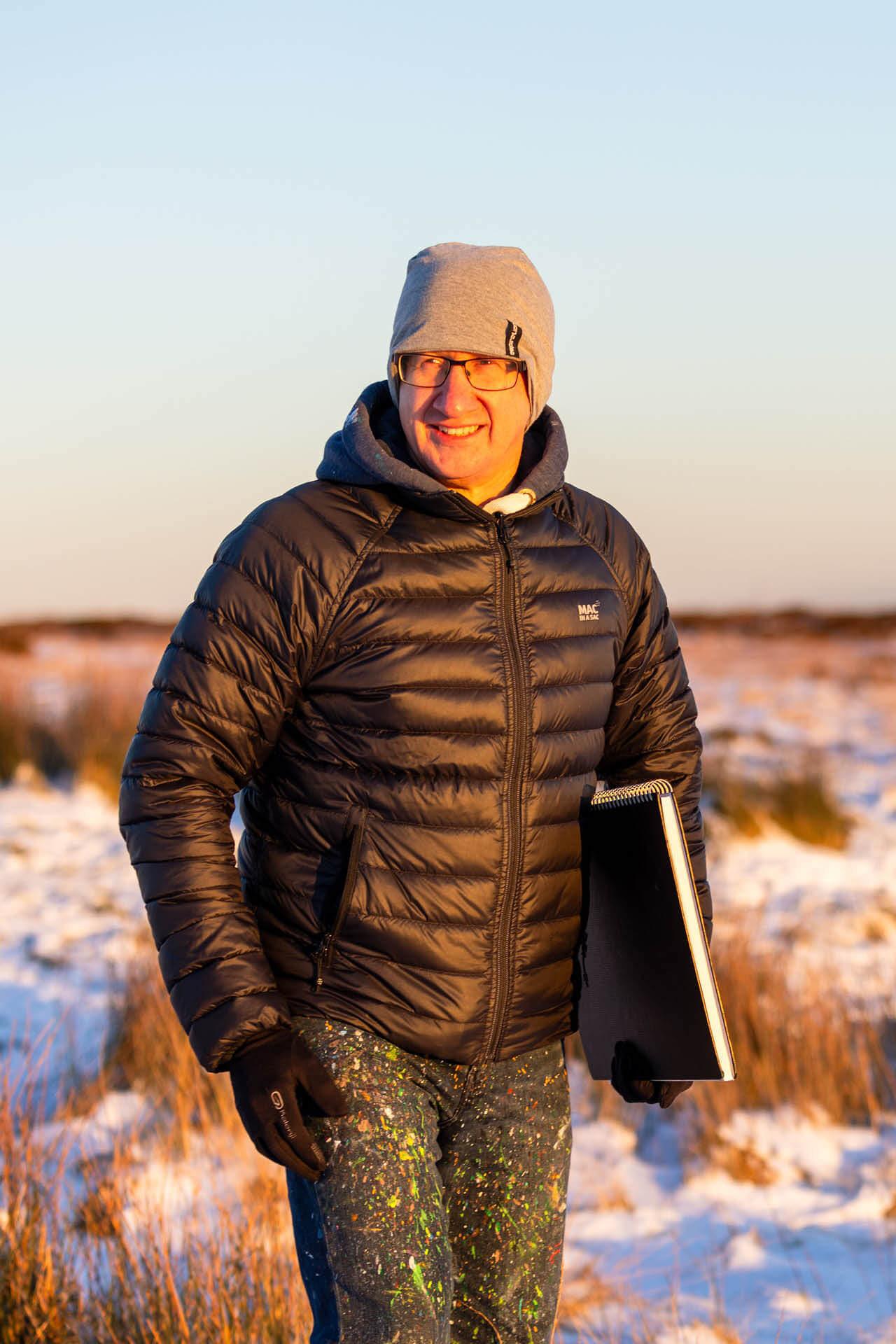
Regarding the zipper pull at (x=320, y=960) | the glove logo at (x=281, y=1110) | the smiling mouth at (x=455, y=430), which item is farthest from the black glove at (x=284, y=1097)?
the smiling mouth at (x=455, y=430)

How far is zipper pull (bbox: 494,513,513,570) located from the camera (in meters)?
2.02

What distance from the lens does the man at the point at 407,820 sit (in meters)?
1.80

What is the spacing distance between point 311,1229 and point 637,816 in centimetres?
77

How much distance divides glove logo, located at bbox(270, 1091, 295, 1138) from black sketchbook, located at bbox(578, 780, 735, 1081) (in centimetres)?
62

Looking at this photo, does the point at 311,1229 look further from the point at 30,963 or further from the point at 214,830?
the point at 30,963

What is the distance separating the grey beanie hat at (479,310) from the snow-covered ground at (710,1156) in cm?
184

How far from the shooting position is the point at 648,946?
81.0 inches

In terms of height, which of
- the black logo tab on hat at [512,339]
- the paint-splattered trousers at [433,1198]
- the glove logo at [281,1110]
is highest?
the black logo tab on hat at [512,339]

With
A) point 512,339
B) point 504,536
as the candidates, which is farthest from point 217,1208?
point 512,339

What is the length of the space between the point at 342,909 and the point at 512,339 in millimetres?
933

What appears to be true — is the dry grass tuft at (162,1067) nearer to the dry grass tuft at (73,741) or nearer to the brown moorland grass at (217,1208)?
the brown moorland grass at (217,1208)

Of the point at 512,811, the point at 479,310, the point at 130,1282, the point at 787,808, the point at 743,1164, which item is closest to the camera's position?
the point at 512,811

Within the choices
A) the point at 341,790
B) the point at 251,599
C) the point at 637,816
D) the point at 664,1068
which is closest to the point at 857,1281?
the point at 664,1068

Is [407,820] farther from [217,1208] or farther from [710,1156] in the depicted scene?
Result: [710,1156]
